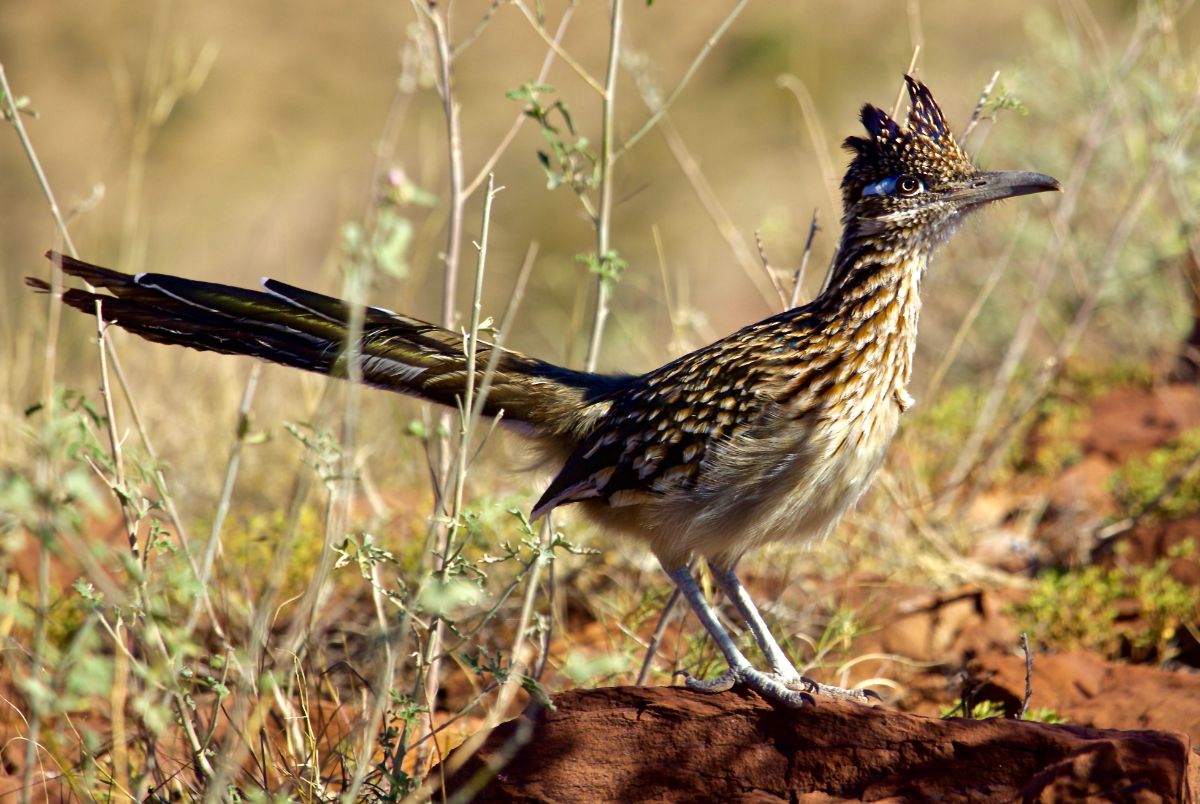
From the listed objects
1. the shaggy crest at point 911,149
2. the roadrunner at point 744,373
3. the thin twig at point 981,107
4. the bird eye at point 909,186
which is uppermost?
the thin twig at point 981,107

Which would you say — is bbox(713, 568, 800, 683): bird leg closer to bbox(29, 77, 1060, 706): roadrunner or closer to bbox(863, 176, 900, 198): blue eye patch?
bbox(29, 77, 1060, 706): roadrunner

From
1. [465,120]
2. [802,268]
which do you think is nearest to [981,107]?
[802,268]

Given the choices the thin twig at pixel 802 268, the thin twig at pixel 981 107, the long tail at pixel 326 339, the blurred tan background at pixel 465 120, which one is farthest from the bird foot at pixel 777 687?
the blurred tan background at pixel 465 120

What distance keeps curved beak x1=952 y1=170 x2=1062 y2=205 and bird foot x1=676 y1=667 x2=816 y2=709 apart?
1.72 metres

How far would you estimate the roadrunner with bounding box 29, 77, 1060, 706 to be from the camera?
12.4 feet

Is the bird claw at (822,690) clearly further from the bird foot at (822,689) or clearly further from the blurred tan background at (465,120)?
the blurred tan background at (465,120)

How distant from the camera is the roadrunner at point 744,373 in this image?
378 cm

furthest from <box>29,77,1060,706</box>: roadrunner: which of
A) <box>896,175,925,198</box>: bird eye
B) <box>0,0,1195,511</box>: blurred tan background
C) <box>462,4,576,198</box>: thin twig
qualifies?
<box>0,0,1195,511</box>: blurred tan background

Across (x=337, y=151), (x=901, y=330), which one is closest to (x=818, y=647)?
(x=901, y=330)

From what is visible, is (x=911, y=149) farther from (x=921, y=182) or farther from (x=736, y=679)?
(x=736, y=679)

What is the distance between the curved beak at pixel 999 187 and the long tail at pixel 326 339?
140cm

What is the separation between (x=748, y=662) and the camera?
12.2 feet

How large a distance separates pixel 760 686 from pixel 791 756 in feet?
0.91

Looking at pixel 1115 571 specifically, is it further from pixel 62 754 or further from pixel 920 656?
pixel 62 754
